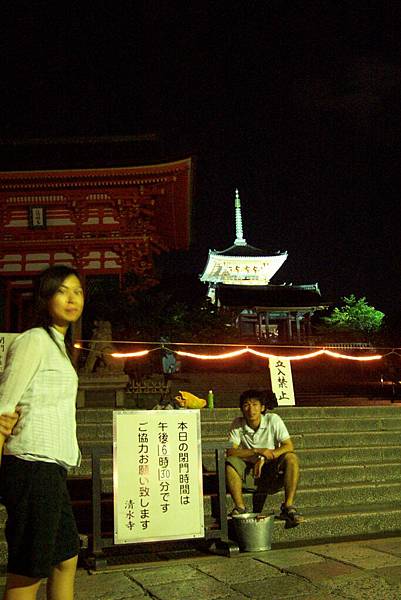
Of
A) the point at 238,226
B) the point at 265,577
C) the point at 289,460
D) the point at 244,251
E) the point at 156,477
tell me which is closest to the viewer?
the point at 265,577

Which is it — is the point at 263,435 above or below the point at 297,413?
below

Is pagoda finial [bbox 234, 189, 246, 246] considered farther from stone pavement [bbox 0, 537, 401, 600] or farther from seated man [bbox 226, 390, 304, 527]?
stone pavement [bbox 0, 537, 401, 600]

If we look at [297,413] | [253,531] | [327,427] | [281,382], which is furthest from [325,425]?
[253,531]

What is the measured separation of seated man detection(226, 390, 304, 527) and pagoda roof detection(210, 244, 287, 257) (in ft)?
120

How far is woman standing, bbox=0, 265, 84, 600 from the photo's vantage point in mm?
2098

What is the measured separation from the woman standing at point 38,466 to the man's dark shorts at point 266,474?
3204 millimetres

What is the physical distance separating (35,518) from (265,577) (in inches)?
95.3

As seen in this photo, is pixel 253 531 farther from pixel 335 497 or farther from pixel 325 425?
pixel 325 425

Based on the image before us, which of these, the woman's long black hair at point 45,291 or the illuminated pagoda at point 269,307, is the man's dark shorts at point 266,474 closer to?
the woman's long black hair at point 45,291

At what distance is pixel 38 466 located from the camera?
2186 mm

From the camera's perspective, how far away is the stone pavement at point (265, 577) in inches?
141

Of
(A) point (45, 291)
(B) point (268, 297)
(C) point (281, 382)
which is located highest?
(B) point (268, 297)

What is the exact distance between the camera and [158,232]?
1794cm

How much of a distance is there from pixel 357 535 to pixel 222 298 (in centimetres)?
A: 2767
